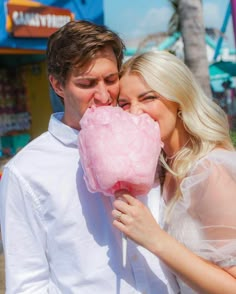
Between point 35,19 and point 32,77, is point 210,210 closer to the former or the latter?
point 35,19

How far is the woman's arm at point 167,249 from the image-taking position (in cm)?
166

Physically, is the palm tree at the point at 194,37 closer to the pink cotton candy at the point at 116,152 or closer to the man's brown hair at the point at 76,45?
the man's brown hair at the point at 76,45

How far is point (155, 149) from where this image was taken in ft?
5.75

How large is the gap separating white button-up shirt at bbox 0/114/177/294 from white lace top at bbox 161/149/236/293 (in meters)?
0.21

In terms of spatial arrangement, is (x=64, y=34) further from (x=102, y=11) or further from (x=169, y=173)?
(x=102, y=11)

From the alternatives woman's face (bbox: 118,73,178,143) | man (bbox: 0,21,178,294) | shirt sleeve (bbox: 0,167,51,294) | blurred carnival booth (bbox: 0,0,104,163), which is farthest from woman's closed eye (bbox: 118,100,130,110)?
blurred carnival booth (bbox: 0,0,104,163)

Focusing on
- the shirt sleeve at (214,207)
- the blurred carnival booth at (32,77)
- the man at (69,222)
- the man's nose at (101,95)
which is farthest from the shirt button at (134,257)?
the blurred carnival booth at (32,77)

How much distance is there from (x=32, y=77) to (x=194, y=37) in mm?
4802

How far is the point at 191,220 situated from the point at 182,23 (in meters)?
5.22

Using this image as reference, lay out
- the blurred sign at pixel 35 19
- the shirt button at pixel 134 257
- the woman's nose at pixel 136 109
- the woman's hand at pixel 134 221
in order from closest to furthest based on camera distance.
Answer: the woman's hand at pixel 134 221 < the shirt button at pixel 134 257 < the woman's nose at pixel 136 109 < the blurred sign at pixel 35 19

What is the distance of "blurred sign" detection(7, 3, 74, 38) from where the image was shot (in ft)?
26.0

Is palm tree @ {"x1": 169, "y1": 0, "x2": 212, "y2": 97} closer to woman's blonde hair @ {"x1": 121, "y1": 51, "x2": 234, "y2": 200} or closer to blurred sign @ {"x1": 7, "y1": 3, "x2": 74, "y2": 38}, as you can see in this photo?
blurred sign @ {"x1": 7, "y1": 3, "x2": 74, "y2": 38}

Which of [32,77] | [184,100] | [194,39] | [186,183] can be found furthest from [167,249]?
[32,77]

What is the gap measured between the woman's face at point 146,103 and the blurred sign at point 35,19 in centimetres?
645
